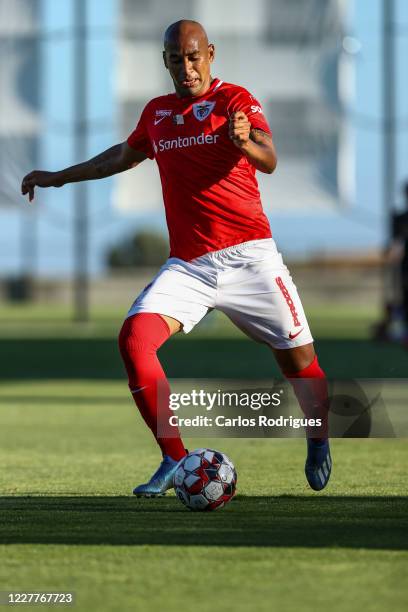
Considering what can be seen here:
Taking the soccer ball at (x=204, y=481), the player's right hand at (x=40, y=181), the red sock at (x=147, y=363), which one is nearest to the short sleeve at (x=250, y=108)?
the red sock at (x=147, y=363)

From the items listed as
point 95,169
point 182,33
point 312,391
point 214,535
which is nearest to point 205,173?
point 182,33

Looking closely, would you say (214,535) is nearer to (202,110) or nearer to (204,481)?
(204,481)

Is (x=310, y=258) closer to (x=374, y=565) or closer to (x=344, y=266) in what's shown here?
(x=344, y=266)

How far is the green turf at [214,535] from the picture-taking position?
15.1 feet

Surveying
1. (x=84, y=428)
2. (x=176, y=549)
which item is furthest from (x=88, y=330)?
(x=176, y=549)

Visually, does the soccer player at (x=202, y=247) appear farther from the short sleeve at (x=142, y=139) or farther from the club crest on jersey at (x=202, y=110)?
the short sleeve at (x=142, y=139)

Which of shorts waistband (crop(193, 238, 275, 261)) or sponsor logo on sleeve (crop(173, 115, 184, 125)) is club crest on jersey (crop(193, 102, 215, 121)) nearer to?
sponsor logo on sleeve (crop(173, 115, 184, 125))

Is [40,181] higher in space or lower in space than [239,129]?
lower

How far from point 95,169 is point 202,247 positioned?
97cm

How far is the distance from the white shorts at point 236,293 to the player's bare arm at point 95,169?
2.51 ft

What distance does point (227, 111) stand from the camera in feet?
23.0

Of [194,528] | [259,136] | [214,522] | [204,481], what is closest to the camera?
[194,528]

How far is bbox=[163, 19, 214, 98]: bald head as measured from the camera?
22.5ft

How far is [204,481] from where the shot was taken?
6484 mm
